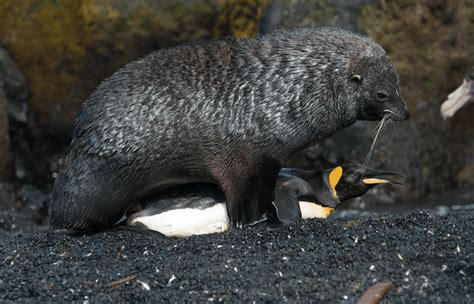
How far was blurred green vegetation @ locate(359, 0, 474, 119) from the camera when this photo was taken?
1193cm

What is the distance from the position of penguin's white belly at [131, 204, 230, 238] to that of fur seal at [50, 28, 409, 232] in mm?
164

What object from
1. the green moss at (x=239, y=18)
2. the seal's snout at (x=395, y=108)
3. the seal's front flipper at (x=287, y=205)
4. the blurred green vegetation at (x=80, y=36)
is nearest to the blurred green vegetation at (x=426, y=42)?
the green moss at (x=239, y=18)

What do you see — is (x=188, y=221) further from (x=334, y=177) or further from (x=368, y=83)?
(x=368, y=83)

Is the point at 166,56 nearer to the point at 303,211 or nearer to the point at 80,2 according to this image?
the point at 303,211

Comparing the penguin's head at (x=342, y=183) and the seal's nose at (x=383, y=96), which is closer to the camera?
the seal's nose at (x=383, y=96)

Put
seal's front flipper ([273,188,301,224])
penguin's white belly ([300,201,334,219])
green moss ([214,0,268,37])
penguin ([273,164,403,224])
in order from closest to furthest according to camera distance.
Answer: seal's front flipper ([273,188,301,224]) < penguin ([273,164,403,224]) < penguin's white belly ([300,201,334,219]) < green moss ([214,0,268,37])

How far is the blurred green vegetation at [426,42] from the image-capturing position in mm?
11930

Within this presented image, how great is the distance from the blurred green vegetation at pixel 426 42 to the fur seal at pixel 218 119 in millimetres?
Result: 4708

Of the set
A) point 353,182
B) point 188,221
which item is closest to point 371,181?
point 353,182

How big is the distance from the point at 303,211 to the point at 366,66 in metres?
1.30

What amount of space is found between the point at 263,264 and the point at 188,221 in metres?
1.29

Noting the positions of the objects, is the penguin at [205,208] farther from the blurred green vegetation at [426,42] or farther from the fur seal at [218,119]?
the blurred green vegetation at [426,42]

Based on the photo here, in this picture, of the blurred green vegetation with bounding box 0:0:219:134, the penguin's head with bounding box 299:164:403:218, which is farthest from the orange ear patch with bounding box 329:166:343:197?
the blurred green vegetation with bounding box 0:0:219:134

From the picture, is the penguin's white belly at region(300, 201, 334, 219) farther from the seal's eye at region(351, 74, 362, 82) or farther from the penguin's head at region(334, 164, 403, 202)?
the seal's eye at region(351, 74, 362, 82)
